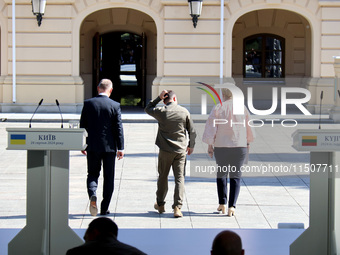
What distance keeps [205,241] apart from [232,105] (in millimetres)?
2037

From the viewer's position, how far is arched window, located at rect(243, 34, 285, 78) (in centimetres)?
2670

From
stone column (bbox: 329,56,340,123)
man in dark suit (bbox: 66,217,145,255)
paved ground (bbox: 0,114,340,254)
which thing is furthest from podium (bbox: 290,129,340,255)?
stone column (bbox: 329,56,340,123)

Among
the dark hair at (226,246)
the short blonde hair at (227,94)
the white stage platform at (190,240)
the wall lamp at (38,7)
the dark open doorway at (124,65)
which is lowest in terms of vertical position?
the white stage platform at (190,240)

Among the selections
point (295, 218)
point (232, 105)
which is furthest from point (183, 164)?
point (295, 218)

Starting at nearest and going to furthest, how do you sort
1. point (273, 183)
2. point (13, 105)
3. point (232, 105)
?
point (232, 105), point (273, 183), point (13, 105)

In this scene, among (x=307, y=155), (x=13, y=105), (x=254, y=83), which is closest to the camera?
(x=307, y=155)

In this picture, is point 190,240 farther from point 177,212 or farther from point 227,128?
point 227,128

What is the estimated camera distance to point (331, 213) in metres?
7.49

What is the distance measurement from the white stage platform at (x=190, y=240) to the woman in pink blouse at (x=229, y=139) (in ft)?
3.18

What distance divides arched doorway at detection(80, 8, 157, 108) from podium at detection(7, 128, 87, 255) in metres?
17.9

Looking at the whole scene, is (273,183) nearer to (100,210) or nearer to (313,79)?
(100,210)

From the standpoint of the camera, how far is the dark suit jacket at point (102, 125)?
377 inches

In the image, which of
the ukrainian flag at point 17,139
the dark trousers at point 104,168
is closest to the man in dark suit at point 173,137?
the dark trousers at point 104,168

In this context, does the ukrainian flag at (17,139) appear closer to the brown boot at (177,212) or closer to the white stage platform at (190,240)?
the white stage platform at (190,240)
